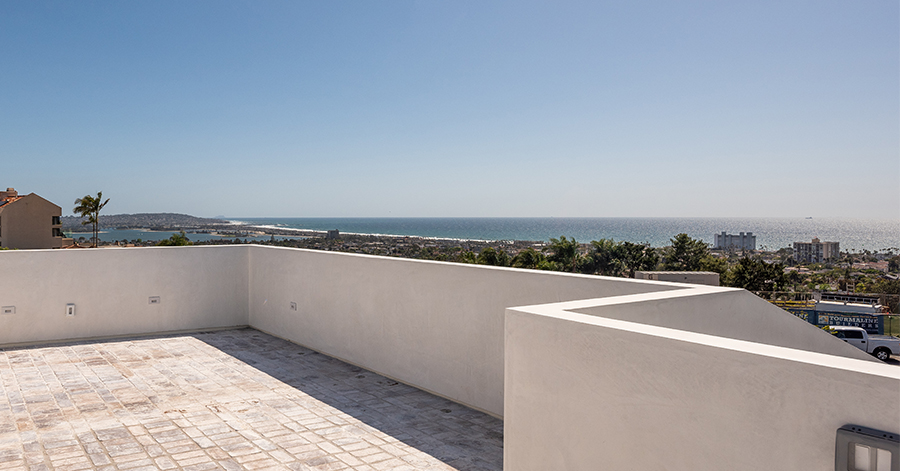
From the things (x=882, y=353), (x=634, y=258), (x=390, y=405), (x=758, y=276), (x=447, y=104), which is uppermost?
(x=447, y=104)

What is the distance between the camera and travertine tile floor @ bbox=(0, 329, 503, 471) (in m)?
3.60

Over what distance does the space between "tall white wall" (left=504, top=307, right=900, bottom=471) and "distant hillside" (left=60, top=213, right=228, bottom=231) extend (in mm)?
54435

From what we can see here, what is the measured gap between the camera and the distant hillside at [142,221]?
47.5m

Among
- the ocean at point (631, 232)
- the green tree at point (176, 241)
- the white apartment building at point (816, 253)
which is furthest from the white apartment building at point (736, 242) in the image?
the green tree at point (176, 241)

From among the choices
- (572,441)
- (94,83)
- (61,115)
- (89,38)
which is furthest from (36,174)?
(572,441)

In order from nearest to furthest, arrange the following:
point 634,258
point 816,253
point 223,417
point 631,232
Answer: point 223,417
point 634,258
point 816,253
point 631,232

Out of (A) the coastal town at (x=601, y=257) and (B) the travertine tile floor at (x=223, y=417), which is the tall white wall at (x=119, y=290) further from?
(A) the coastal town at (x=601, y=257)

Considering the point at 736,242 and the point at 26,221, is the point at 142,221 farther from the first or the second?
the point at 736,242

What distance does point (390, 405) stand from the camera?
4762mm

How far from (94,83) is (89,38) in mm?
9506

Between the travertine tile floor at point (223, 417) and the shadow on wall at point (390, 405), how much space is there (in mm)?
13

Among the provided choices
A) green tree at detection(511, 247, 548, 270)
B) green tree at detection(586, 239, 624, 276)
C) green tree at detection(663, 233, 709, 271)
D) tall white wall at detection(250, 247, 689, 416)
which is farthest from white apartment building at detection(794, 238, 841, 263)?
tall white wall at detection(250, 247, 689, 416)

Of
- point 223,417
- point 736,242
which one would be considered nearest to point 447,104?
point 223,417

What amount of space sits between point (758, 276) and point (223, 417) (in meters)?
50.9
